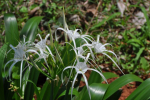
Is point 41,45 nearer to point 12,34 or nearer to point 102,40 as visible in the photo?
point 12,34

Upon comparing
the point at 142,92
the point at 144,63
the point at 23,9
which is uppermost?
the point at 23,9

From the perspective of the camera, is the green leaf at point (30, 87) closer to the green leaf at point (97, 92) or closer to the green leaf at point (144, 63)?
the green leaf at point (97, 92)

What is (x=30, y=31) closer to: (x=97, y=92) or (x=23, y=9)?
(x=97, y=92)

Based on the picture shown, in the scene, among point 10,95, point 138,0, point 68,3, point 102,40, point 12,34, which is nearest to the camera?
point 10,95

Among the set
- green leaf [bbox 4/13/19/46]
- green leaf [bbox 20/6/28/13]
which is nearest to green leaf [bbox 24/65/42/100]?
green leaf [bbox 4/13/19/46]

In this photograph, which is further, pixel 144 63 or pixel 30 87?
pixel 144 63

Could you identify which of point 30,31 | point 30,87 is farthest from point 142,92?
point 30,31

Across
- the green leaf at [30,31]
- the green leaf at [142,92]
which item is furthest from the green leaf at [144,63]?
the green leaf at [30,31]

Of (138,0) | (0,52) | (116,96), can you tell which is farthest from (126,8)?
(0,52)

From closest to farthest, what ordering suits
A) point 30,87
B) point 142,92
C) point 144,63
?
1. point 142,92
2. point 30,87
3. point 144,63
